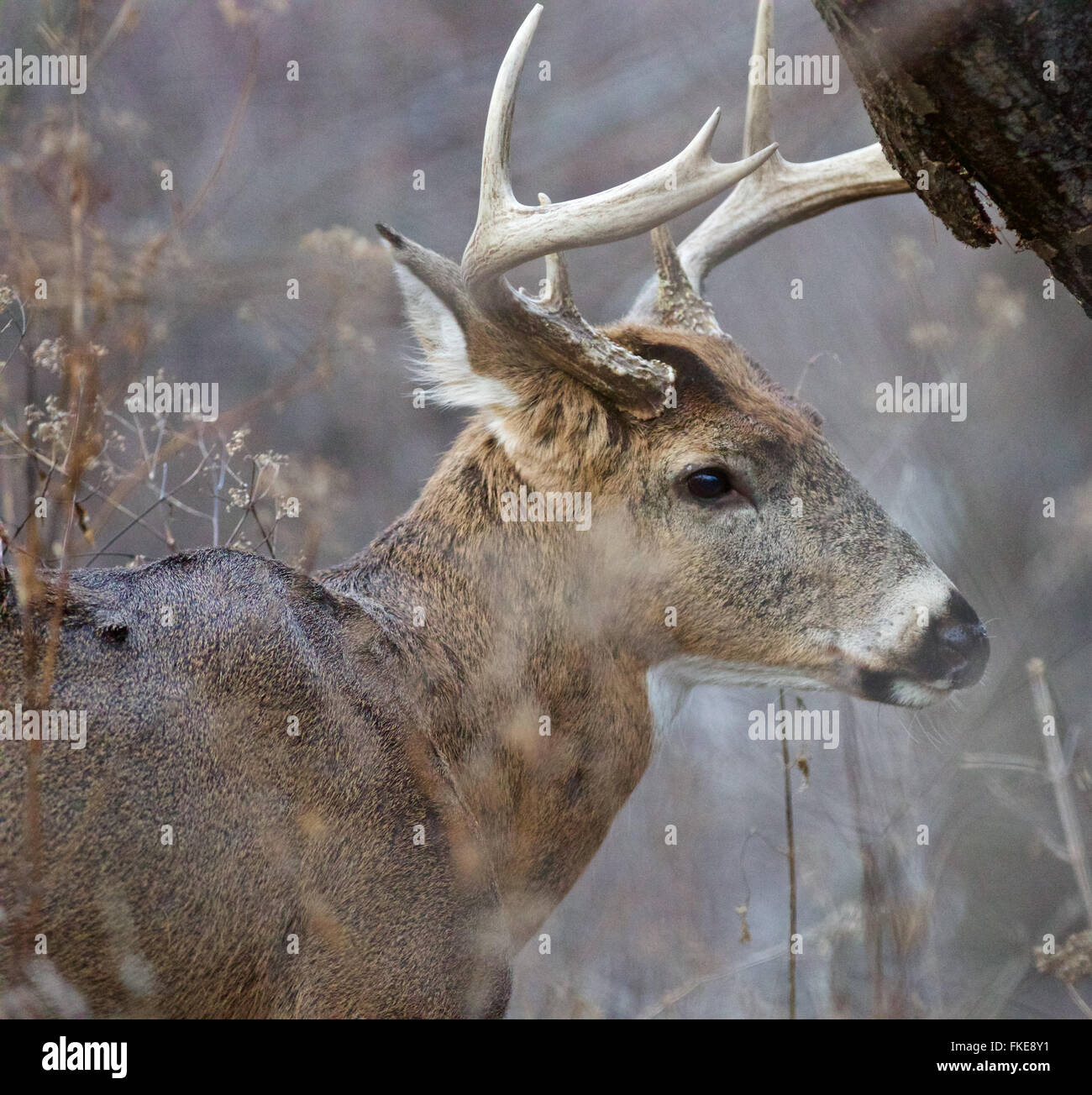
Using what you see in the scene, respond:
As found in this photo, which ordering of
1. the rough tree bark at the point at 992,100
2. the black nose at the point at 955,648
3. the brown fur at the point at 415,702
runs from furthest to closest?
the black nose at the point at 955,648 < the brown fur at the point at 415,702 < the rough tree bark at the point at 992,100

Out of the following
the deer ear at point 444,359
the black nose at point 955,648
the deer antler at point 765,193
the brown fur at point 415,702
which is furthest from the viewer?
the deer antler at point 765,193

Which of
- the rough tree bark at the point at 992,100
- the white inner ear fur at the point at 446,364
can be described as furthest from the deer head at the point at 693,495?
the rough tree bark at the point at 992,100

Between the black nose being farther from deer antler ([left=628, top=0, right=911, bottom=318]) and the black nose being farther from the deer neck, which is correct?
deer antler ([left=628, top=0, right=911, bottom=318])

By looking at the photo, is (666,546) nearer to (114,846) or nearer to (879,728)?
(114,846)

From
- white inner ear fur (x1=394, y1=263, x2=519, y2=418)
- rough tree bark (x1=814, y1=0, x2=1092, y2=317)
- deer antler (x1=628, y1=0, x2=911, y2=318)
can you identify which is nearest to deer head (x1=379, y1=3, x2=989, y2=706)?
white inner ear fur (x1=394, y1=263, x2=519, y2=418)

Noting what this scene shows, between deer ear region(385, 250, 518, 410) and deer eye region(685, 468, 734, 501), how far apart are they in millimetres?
700

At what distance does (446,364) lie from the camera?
4316 mm

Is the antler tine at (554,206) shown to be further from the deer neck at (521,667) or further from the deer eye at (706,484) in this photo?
the deer eye at (706,484)

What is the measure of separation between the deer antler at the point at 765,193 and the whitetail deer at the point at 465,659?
487mm

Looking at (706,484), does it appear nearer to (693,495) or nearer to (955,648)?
(693,495)

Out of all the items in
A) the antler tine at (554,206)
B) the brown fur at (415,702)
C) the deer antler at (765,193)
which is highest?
the deer antler at (765,193)

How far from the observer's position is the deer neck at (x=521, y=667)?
4094mm

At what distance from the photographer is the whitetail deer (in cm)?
338

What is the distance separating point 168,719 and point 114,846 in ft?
1.24
